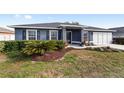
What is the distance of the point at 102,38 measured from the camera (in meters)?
26.4

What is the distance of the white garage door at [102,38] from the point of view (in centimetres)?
2575

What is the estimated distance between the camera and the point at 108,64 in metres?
11.0

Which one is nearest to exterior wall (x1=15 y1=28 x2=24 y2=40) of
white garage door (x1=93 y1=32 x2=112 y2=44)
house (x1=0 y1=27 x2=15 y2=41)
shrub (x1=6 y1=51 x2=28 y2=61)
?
shrub (x1=6 y1=51 x2=28 y2=61)

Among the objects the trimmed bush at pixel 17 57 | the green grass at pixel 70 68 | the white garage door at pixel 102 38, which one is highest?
the white garage door at pixel 102 38

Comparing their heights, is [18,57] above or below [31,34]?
below

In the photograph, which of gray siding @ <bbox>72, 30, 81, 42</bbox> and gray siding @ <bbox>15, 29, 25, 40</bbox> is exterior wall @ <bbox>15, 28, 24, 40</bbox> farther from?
gray siding @ <bbox>72, 30, 81, 42</bbox>

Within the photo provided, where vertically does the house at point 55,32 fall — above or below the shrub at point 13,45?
above

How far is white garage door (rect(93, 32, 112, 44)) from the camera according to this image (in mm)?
25753

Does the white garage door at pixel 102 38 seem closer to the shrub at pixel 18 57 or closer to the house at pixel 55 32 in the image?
the house at pixel 55 32

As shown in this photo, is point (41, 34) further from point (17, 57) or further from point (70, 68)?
point (70, 68)

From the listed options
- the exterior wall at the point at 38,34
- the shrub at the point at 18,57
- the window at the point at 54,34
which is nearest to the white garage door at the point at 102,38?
the exterior wall at the point at 38,34

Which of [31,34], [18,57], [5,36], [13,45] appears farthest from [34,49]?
[5,36]

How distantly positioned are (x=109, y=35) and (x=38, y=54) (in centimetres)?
1660

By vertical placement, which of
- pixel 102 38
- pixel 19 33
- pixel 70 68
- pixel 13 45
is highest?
pixel 19 33
